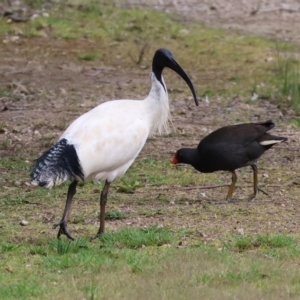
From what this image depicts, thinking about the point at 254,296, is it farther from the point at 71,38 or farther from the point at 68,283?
the point at 71,38

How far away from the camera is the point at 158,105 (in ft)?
27.9

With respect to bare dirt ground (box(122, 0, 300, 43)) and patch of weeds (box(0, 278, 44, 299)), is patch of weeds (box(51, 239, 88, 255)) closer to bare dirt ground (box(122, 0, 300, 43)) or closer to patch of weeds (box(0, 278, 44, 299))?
patch of weeds (box(0, 278, 44, 299))

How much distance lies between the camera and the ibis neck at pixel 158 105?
27.9ft

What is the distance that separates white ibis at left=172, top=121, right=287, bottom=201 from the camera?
31.2 ft

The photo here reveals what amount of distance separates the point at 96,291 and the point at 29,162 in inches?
185

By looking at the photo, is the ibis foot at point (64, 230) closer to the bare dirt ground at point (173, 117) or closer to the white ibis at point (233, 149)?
the bare dirt ground at point (173, 117)

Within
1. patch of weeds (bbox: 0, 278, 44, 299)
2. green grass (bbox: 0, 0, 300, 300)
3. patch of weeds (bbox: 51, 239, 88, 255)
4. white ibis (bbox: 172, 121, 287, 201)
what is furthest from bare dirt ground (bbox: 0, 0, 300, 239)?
patch of weeds (bbox: 0, 278, 44, 299)

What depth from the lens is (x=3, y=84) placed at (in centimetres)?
1475

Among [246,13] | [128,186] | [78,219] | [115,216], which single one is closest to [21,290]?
[78,219]

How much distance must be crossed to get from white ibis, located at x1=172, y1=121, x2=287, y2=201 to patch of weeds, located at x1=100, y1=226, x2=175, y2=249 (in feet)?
5.55

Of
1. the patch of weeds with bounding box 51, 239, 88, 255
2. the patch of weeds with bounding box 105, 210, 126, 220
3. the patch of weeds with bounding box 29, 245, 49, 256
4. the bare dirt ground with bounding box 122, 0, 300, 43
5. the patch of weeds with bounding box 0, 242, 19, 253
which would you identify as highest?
the patch of weeds with bounding box 51, 239, 88, 255

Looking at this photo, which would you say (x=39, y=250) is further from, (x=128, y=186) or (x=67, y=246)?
(x=128, y=186)

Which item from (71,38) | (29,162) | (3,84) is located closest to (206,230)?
(29,162)

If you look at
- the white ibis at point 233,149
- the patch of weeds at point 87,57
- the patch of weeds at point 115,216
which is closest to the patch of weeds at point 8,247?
the patch of weeds at point 115,216
